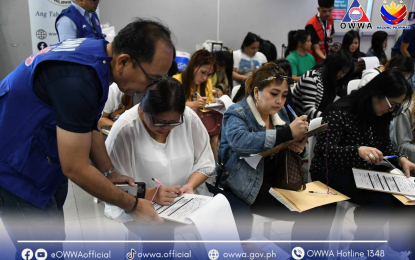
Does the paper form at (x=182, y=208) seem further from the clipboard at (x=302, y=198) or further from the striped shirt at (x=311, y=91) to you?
the striped shirt at (x=311, y=91)

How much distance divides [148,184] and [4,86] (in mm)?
770

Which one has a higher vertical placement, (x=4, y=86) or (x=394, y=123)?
(x=4, y=86)

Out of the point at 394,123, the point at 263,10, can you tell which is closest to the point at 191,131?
the point at 394,123

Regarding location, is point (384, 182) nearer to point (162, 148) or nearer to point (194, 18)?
point (162, 148)

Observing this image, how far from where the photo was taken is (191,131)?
1704mm

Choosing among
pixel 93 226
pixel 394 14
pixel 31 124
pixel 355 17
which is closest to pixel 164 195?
pixel 31 124

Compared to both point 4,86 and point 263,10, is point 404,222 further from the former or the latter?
point 263,10

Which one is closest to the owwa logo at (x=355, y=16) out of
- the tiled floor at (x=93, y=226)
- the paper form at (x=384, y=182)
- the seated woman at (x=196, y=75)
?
the seated woman at (x=196, y=75)

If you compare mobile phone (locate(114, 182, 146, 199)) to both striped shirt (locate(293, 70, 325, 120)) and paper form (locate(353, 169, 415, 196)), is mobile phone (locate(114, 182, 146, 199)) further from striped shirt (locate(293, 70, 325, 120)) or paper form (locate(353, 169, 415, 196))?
striped shirt (locate(293, 70, 325, 120))

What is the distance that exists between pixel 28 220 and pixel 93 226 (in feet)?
3.94

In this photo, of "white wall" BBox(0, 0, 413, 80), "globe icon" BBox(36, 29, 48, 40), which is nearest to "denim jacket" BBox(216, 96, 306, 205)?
"globe icon" BBox(36, 29, 48, 40)

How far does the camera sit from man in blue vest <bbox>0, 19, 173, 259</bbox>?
980 millimetres

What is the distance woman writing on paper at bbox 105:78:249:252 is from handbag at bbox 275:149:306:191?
43 cm

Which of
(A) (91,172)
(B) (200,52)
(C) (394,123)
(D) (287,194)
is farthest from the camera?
(B) (200,52)
